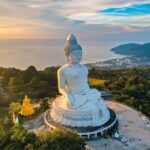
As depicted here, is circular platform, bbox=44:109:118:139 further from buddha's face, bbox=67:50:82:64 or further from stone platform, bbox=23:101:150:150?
buddha's face, bbox=67:50:82:64

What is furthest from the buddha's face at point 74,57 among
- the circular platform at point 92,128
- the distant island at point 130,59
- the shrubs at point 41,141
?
the distant island at point 130,59

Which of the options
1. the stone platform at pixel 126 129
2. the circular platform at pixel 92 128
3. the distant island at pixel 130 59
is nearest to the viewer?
the stone platform at pixel 126 129

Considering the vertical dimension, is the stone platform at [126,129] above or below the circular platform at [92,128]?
below

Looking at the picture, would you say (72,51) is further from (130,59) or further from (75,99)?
(130,59)

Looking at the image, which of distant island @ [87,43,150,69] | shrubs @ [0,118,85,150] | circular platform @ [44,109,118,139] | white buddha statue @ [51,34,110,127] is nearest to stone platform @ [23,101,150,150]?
circular platform @ [44,109,118,139]

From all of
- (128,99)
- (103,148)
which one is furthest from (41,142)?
(128,99)

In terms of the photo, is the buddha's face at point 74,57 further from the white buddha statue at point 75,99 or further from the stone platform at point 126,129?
the stone platform at point 126,129

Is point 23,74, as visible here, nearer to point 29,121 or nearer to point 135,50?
point 29,121
